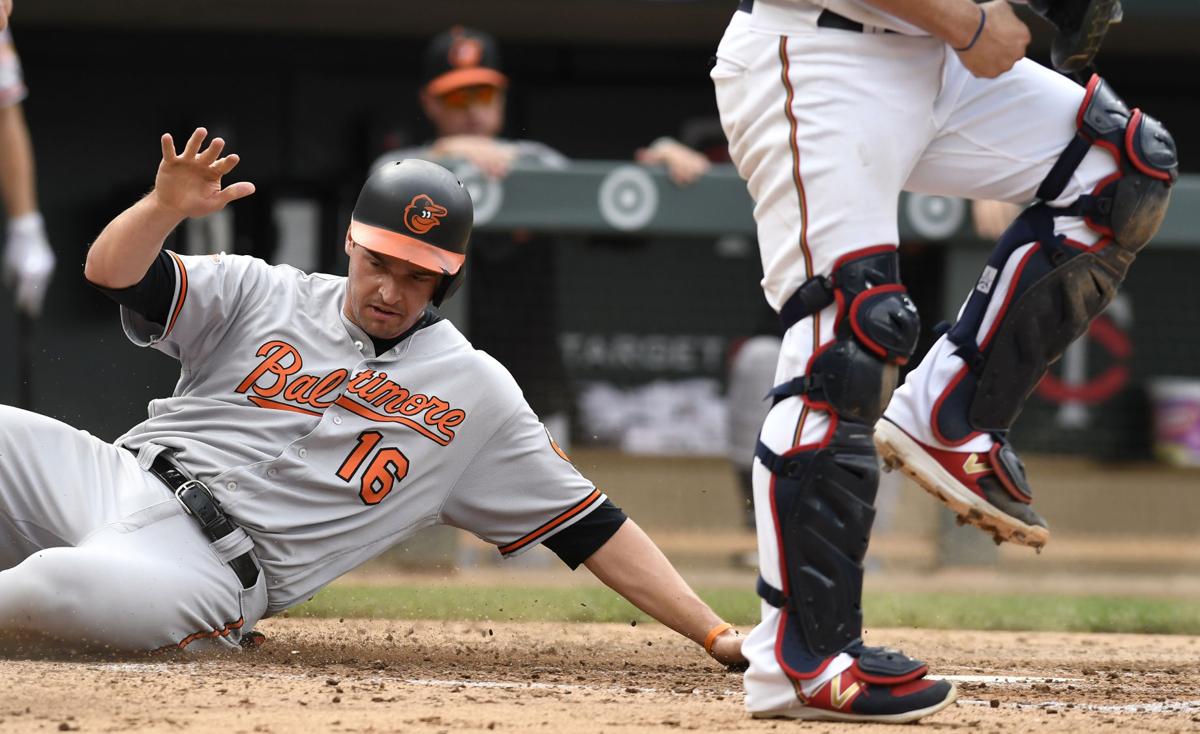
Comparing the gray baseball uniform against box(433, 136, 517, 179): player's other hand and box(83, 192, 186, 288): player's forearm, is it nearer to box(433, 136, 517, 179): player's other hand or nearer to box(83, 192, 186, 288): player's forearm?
box(83, 192, 186, 288): player's forearm

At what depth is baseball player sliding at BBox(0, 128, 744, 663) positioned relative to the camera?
3211 mm

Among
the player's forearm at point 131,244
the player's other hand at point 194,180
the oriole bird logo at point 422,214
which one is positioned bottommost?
the player's forearm at point 131,244

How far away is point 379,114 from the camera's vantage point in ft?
30.7

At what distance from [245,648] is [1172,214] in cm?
481

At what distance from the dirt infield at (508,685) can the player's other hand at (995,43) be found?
A: 1092 mm

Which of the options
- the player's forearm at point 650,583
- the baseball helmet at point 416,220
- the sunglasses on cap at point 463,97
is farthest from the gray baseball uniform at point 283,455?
the sunglasses on cap at point 463,97

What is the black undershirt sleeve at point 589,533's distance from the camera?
3381 mm

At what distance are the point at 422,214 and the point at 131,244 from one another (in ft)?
1.91

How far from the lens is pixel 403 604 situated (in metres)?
4.52

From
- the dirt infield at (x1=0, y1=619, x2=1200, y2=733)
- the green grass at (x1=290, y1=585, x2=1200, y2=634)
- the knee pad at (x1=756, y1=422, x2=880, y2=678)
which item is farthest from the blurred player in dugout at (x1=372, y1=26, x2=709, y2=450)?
the knee pad at (x1=756, y1=422, x2=880, y2=678)

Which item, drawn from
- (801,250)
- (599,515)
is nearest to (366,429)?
(599,515)

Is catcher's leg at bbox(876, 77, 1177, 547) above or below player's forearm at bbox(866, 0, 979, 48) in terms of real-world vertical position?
below

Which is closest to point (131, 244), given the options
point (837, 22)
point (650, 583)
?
point (650, 583)

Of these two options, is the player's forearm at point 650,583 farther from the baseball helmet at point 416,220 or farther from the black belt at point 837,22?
the black belt at point 837,22
